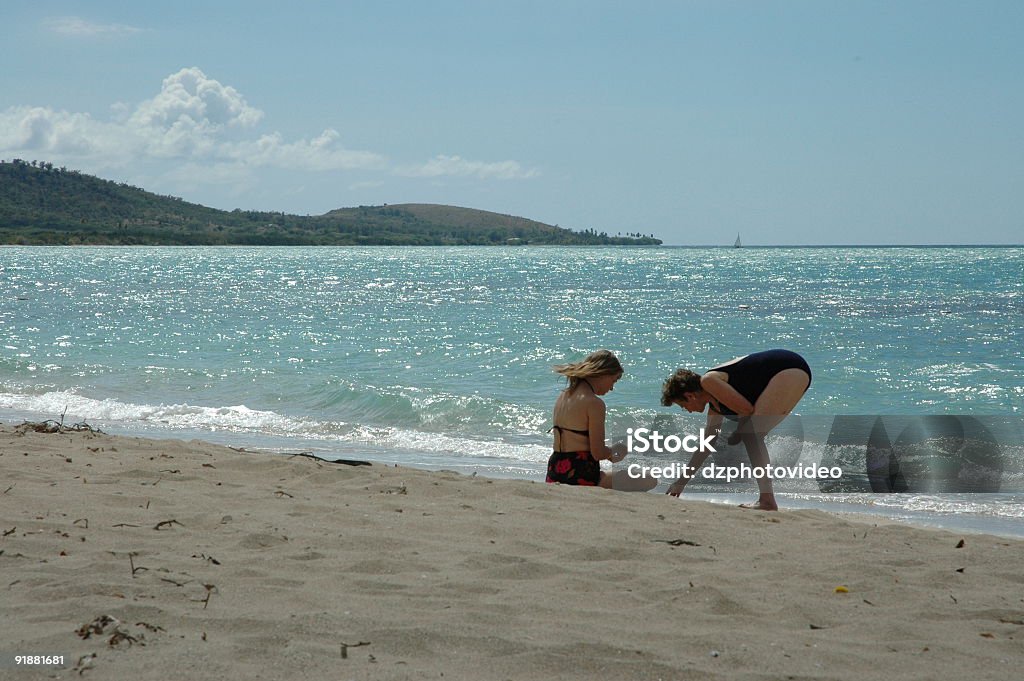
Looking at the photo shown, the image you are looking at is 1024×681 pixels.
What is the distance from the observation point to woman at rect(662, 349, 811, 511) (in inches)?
266

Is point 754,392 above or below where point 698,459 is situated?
above

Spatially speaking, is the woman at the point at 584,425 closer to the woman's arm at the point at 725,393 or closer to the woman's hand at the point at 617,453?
the woman's hand at the point at 617,453

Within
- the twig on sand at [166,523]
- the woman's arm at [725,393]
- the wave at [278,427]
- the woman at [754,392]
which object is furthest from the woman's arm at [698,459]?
the twig on sand at [166,523]

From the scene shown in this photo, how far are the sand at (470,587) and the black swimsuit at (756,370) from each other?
0.94 metres

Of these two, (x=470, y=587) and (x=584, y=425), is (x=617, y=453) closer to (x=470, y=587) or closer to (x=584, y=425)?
(x=584, y=425)

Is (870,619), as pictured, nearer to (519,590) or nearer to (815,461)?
(519,590)

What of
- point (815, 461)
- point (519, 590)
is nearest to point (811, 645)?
point (519, 590)

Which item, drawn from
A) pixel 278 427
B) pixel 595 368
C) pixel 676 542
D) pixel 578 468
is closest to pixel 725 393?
pixel 595 368

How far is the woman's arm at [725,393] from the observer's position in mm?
6758

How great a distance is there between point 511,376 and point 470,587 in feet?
41.7

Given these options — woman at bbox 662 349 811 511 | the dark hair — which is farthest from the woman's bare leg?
the dark hair

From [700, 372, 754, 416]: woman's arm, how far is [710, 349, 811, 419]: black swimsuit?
54mm

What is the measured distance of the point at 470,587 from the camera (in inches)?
162

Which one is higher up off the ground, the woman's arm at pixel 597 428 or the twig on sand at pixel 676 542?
the woman's arm at pixel 597 428
